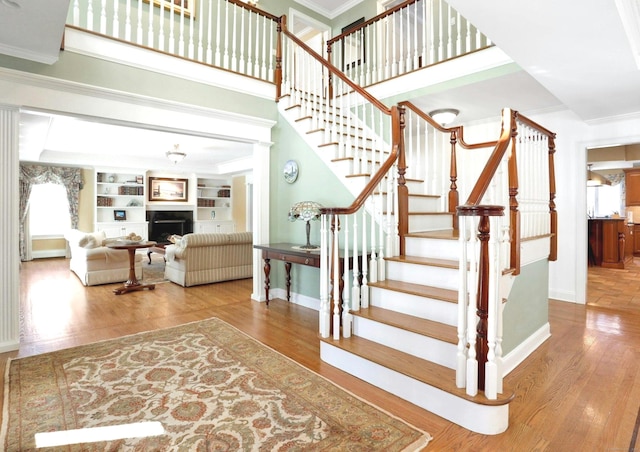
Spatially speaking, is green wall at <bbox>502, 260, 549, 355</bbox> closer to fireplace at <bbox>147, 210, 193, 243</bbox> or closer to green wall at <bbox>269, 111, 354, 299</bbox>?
green wall at <bbox>269, 111, 354, 299</bbox>

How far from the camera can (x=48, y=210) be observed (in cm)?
852

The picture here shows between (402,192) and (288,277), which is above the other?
(402,192)

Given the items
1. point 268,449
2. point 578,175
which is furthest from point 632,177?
point 268,449

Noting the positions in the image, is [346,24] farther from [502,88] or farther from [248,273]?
[248,273]

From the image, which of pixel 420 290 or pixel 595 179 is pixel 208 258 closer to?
pixel 420 290

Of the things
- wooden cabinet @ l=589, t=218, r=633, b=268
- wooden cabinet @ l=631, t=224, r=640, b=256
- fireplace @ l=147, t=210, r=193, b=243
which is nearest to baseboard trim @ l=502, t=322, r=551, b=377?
wooden cabinet @ l=589, t=218, r=633, b=268

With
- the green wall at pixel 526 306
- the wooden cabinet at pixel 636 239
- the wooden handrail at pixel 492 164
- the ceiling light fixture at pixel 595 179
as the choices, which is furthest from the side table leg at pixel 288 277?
the wooden cabinet at pixel 636 239

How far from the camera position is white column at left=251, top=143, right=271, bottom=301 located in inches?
175

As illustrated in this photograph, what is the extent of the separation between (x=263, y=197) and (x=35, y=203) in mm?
7493

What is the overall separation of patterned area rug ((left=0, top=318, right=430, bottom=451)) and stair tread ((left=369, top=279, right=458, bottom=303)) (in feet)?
2.77

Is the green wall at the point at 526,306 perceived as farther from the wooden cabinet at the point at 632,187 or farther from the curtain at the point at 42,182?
the curtain at the point at 42,182

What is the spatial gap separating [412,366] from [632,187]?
9625 millimetres

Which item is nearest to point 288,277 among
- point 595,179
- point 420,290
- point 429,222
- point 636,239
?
point 429,222

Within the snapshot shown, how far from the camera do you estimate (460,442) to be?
1.69m
